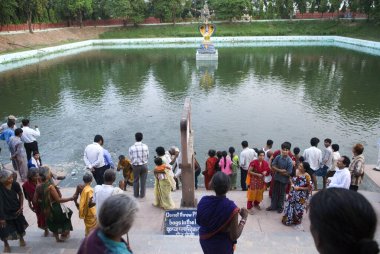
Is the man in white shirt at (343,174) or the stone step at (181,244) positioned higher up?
the man in white shirt at (343,174)

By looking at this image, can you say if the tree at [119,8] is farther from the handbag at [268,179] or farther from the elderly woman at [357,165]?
the elderly woman at [357,165]

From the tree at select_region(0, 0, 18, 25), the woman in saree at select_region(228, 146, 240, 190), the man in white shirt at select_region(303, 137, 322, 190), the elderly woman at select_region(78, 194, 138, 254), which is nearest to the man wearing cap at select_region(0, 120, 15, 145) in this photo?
the woman in saree at select_region(228, 146, 240, 190)

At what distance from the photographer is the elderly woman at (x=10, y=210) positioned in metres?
4.67

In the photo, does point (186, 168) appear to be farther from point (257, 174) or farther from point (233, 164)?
point (233, 164)

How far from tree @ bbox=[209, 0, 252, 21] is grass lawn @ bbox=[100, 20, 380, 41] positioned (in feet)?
4.67

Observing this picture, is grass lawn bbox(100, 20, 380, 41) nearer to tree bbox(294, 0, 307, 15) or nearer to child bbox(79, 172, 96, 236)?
tree bbox(294, 0, 307, 15)

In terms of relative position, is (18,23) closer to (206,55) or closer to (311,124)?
(206,55)

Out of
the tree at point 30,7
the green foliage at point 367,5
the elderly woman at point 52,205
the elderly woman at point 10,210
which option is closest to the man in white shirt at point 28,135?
the elderly woman at point 10,210

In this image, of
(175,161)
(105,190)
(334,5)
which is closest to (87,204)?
(105,190)

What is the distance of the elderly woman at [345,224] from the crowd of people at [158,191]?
0.02 m

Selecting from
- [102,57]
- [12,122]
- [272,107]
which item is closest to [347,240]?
[12,122]

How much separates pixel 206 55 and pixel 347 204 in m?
28.8

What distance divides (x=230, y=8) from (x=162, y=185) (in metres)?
53.1

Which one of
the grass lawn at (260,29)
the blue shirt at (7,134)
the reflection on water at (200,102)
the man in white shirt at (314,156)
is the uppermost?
the grass lawn at (260,29)
